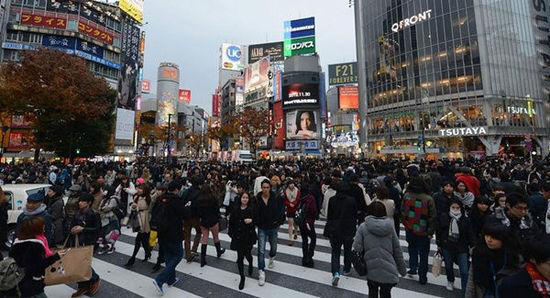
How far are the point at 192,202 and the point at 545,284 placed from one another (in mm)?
5957

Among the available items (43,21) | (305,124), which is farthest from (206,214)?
(43,21)

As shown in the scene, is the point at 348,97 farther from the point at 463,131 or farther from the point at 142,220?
the point at 142,220

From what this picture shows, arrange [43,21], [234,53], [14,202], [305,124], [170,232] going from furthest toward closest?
[234,53] < [305,124] < [43,21] < [14,202] < [170,232]

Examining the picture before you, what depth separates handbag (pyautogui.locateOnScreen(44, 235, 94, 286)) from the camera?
3.84m

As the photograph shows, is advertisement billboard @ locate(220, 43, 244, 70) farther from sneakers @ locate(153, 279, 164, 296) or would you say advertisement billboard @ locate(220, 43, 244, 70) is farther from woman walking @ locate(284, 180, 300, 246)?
sneakers @ locate(153, 279, 164, 296)

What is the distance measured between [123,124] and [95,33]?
2214 cm

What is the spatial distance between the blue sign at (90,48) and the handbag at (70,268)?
53.5m

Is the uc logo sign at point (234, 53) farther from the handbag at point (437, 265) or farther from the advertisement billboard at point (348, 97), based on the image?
the handbag at point (437, 265)

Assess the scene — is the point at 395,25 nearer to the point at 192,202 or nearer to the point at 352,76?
the point at 352,76

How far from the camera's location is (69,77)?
76.7 ft

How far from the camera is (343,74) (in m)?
94.1

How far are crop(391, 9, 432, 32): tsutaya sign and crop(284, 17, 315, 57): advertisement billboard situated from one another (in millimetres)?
25391

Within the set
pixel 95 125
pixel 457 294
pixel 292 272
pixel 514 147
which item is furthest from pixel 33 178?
pixel 514 147

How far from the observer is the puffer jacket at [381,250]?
11.8 feet
